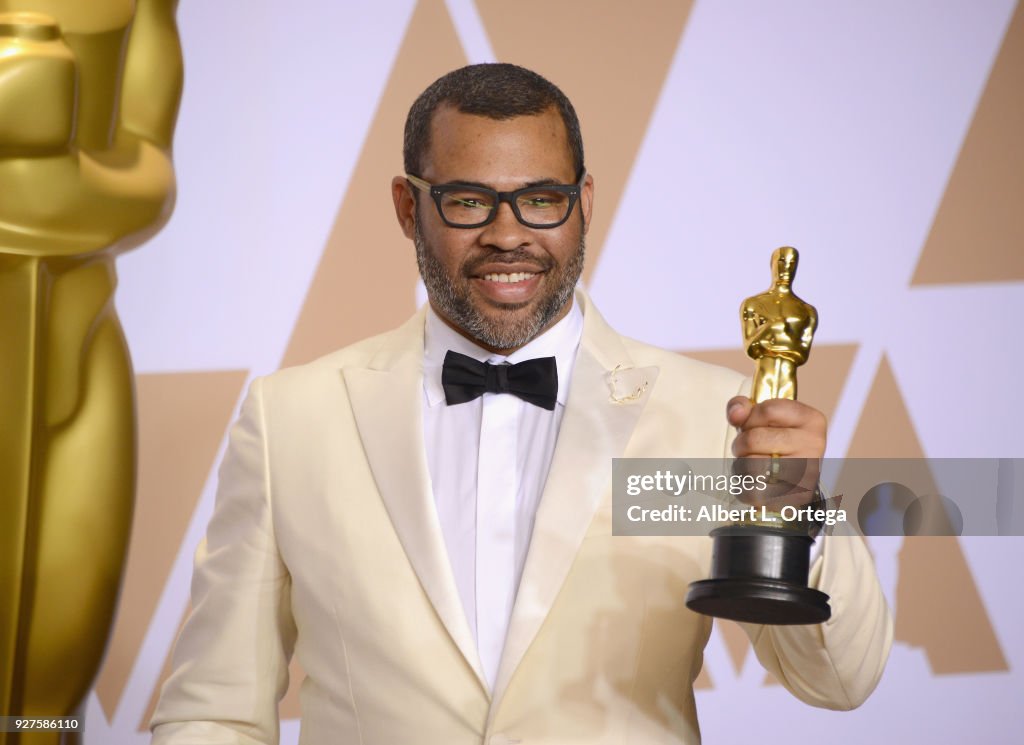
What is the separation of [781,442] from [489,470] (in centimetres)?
65

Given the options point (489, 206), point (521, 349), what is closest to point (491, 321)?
point (521, 349)

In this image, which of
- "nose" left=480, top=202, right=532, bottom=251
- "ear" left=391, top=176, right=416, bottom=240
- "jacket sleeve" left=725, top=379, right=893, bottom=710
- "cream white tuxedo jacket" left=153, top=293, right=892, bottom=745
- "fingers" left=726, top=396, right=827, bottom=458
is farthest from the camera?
"ear" left=391, top=176, right=416, bottom=240

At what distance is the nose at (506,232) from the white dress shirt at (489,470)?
225mm

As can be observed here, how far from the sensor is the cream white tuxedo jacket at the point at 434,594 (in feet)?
6.32

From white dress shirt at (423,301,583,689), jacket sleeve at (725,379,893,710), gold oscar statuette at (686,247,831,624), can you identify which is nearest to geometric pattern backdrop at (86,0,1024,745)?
white dress shirt at (423,301,583,689)

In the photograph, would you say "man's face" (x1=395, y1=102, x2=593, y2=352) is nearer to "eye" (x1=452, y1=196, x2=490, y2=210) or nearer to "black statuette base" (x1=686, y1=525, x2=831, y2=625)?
"eye" (x1=452, y1=196, x2=490, y2=210)

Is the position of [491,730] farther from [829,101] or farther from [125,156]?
[829,101]

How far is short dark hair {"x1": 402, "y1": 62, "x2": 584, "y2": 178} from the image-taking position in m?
2.13

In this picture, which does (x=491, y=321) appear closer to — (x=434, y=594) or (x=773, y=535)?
(x=434, y=594)

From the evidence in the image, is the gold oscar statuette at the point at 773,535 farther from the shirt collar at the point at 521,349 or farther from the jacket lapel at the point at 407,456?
the shirt collar at the point at 521,349

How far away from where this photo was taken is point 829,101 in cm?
311

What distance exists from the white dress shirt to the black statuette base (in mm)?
442

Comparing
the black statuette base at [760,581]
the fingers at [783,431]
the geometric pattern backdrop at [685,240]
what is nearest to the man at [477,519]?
the black statuette base at [760,581]

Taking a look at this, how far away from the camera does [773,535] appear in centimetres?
162
